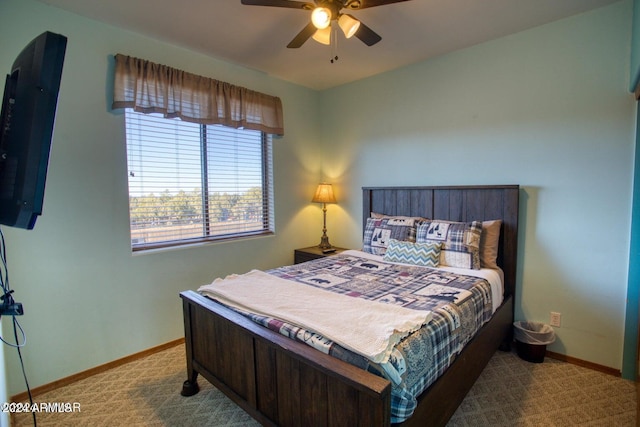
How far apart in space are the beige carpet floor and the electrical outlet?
0.95 ft

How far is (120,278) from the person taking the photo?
2.48 metres

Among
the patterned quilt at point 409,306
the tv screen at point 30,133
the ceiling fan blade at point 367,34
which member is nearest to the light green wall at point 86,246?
the patterned quilt at point 409,306

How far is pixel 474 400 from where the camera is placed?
1.99 meters

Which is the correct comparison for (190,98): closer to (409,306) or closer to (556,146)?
(409,306)

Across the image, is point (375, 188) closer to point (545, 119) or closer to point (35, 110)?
point (545, 119)

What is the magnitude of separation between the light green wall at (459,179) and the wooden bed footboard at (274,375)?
868mm

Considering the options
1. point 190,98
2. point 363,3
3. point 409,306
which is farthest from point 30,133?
point 190,98

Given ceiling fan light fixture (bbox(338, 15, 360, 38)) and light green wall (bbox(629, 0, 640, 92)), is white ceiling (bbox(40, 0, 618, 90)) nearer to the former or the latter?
light green wall (bbox(629, 0, 640, 92))

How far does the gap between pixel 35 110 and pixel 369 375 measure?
1486mm

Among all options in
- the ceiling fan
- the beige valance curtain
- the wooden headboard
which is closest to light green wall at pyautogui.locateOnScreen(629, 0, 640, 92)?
the wooden headboard

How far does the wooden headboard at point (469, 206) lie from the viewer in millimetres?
2619

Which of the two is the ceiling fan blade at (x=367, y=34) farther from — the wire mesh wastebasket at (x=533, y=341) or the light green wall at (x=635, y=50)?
the wire mesh wastebasket at (x=533, y=341)

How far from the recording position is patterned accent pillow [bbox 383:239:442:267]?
259 cm

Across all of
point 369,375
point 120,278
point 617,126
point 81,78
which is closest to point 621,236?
point 617,126
